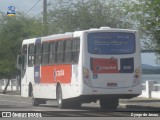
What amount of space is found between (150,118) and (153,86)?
1798 cm

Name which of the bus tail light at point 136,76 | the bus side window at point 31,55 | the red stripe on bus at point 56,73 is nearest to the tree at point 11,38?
the bus side window at point 31,55

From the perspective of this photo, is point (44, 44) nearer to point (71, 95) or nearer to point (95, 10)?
point (71, 95)

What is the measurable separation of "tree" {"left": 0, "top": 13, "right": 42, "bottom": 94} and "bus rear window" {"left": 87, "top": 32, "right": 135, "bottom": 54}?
2605 centimetres

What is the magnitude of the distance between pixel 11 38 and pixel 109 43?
2859 centimetres

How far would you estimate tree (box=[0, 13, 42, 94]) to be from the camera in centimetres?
5151

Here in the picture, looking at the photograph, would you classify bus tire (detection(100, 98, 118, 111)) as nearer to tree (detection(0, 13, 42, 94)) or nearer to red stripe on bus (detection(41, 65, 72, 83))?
red stripe on bus (detection(41, 65, 72, 83))

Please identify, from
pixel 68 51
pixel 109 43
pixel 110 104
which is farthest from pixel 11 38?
pixel 109 43

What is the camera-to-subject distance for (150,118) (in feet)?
65.8

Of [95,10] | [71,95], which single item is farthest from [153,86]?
[71,95]

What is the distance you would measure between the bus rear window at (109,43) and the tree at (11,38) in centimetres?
2605

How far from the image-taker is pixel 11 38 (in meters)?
52.3

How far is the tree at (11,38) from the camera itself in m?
51.5

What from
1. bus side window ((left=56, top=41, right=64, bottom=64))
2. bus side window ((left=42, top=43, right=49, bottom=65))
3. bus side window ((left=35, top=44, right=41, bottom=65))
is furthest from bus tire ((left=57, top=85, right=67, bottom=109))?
bus side window ((left=35, top=44, right=41, bottom=65))

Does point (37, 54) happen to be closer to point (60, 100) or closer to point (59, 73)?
point (59, 73)
